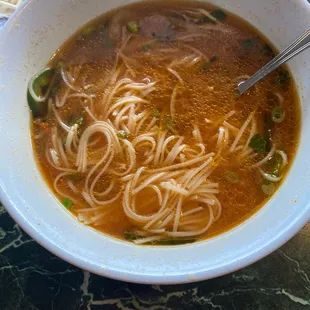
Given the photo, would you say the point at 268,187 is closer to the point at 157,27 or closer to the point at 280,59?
the point at 280,59

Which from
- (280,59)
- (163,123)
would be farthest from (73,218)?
(280,59)

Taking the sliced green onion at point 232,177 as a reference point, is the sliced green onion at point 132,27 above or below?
above

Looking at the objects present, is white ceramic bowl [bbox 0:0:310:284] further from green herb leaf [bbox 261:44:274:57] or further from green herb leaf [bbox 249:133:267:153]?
green herb leaf [bbox 249:133:267:153]

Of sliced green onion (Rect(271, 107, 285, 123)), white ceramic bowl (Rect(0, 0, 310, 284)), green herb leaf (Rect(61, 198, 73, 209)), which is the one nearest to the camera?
white ceramic bowl (Rect(0, 0, 310, 284))

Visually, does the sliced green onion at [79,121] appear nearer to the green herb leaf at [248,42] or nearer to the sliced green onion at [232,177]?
the sliced green onion at [232,177]

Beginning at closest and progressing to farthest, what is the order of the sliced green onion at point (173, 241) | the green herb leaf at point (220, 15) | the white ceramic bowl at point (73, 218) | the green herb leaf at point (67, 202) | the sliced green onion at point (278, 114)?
1. the white ceramic bowl at point (73, 218)
2. the sliced green onion at point (173, 241)
3. the green herb leaf at point (67, 202)
4. the sliced green onion at point (278, 114)
5. the green herb leaf at point (220, 15)

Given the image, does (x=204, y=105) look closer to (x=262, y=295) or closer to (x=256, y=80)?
(x=256, y=80)

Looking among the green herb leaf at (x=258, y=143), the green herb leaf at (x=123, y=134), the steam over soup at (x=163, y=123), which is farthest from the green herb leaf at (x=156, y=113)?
the green herb leaf at (x=258, y=143)

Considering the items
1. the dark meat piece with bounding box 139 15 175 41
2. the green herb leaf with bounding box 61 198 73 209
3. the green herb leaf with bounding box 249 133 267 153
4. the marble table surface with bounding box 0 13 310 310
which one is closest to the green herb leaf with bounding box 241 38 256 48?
the dark meat piece with bounding box 139 15 175 41
